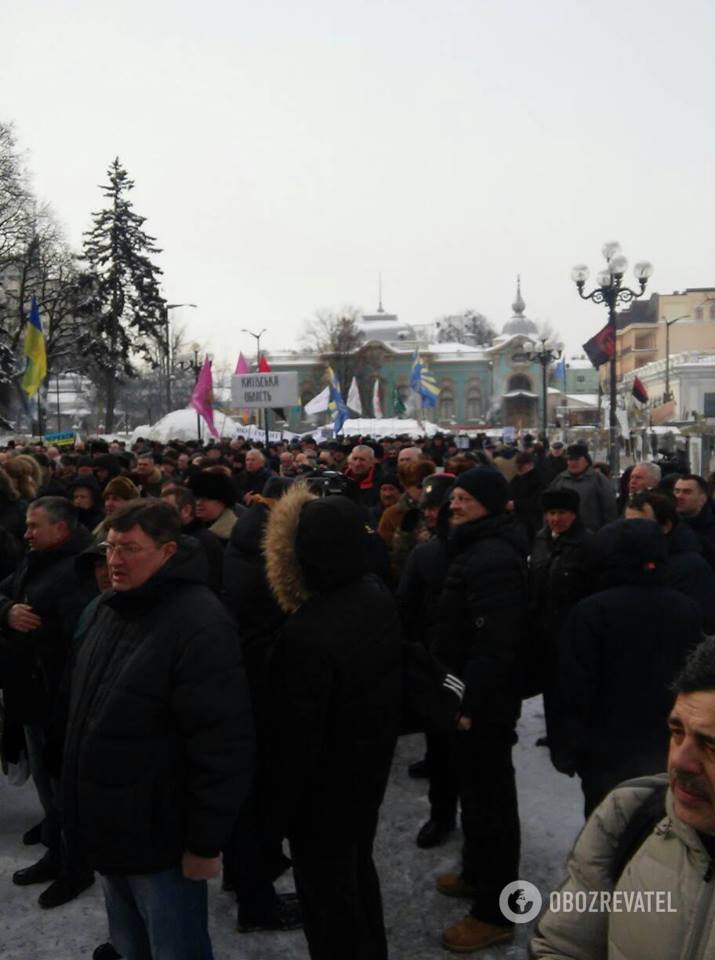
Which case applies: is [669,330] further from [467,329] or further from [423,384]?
[423,384]

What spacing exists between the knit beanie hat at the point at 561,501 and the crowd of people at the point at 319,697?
0.02 meters

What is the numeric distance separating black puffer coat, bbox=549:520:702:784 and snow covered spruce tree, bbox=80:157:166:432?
45.6 meters

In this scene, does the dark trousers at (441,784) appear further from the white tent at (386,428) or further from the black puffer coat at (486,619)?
the white tent at (386,428)

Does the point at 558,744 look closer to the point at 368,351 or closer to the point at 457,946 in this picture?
the point at 457,946

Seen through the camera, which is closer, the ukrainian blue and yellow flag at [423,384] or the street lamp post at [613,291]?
the street lamp post at [613,291]

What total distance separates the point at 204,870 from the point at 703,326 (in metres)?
90.1

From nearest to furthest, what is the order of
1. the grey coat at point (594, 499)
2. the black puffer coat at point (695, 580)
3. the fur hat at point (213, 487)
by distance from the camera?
1. the black puffer coat at point (695, 580)
2. the fur hat at point (213, 487)
3. the grey coat at point (594, 499)

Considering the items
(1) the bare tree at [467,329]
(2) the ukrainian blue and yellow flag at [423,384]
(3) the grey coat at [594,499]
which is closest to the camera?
(3) the grey coat at [594,499]

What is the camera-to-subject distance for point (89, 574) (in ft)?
12.5

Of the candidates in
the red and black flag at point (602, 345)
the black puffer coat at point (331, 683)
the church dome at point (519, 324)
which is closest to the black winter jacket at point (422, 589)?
the black puffer coat at point (331, 683)

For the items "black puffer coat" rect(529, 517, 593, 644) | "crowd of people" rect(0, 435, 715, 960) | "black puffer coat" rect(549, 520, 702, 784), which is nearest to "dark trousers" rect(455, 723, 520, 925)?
"crowd of people" rect(0, 435, 715, 960)

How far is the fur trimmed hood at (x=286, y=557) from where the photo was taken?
283cm

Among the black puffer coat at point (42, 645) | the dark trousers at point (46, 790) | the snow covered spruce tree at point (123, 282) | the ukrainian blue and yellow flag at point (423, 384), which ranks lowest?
the dark trousers at point (46, 790)

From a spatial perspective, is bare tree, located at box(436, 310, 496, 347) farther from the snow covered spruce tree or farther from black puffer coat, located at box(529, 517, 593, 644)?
black puffer coat, located at box(529, 517, 593, 644)
